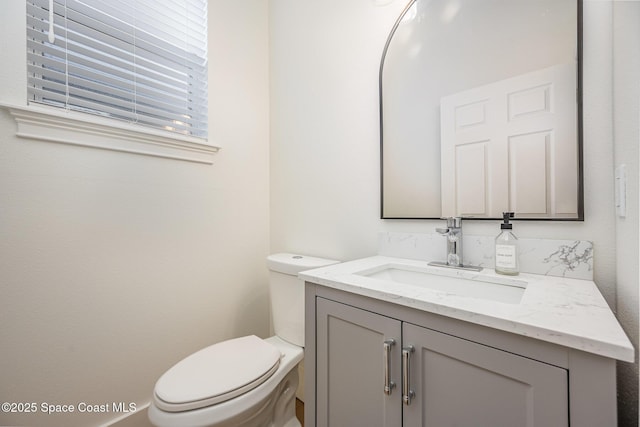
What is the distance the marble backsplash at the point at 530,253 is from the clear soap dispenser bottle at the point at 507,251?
54 mm

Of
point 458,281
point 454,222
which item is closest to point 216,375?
point 458,281

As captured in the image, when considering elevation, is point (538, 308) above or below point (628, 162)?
below

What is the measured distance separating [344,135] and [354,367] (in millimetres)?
1064

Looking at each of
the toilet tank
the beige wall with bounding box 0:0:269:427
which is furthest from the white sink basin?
the beige wall with bounding box 0:0:269:427

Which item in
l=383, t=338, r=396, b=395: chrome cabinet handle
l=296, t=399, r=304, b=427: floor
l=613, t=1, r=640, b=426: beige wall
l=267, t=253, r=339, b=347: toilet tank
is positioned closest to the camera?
l=613, t=1, r=640, b=426: beige wall

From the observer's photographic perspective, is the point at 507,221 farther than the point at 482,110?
No

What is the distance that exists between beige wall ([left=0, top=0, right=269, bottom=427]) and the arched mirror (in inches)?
36.3

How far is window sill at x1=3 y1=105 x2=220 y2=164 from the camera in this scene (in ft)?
3.28

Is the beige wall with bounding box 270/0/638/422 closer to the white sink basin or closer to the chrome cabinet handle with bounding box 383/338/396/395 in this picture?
the white sink basin

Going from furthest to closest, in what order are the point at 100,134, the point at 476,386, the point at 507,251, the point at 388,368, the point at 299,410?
the point at 299,410 → the point at 100,134 → the point at 507,251 → the point at 388,368 → the point at 476,386

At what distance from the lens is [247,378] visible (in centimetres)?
96

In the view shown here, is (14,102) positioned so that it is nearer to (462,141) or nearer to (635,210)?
(462,141)

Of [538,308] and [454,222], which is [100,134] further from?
[538,308]

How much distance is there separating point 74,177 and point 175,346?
3.02 feet
